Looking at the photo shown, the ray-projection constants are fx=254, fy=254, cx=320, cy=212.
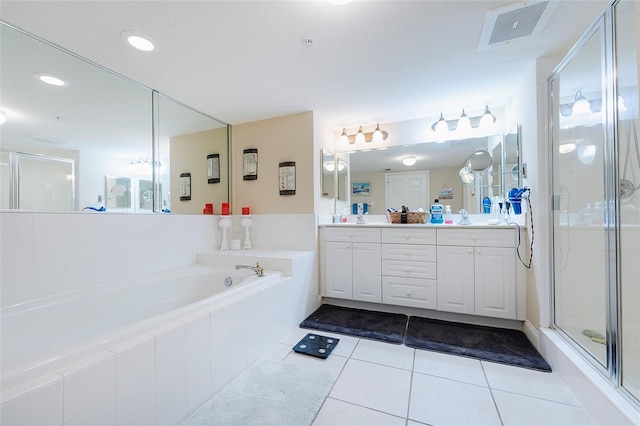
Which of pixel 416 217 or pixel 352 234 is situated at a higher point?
pixel 416 217

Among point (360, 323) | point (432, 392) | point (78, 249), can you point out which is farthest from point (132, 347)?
point (360, 323)

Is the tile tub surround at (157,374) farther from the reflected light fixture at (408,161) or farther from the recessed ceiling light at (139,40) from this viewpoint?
the reflected light fixture at (408,161)

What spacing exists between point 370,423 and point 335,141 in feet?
9.18

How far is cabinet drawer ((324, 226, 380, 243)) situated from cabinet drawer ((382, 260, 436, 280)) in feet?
0.86

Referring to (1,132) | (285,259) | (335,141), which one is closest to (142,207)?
(1,132)

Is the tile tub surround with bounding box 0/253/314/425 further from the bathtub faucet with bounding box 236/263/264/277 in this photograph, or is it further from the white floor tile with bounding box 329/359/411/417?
the white floor tile with bounding box 329/359/411/417

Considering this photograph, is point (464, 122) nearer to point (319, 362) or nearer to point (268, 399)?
point (319, 362)

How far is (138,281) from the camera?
6.45 ft

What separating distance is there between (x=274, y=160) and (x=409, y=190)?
5.14 ft

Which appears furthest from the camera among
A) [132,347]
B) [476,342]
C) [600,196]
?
[476,342]

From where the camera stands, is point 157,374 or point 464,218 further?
point 464,218

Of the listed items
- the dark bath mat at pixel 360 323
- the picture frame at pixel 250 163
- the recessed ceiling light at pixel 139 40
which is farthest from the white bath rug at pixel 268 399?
the recessed ceiling light at pixel 139 40

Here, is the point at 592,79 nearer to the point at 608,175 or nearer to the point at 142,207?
the point at 608,175

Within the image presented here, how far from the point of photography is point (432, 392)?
4.66ft
